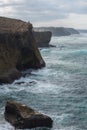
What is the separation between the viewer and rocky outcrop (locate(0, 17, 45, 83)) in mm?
59312

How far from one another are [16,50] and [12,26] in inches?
332

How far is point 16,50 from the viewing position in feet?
213

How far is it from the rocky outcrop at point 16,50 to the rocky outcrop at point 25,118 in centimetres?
1980

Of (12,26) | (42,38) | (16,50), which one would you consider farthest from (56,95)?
(42,38)

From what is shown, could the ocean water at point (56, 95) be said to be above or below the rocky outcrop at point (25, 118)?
below

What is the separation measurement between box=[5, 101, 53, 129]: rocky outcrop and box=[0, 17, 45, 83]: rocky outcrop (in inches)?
780

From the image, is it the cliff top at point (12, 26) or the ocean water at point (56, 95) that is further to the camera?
the cliff top at point (12, 26)

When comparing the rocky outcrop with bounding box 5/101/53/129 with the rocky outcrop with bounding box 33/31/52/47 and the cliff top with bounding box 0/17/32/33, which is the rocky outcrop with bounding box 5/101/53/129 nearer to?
the cliff top with bounding box 0/17/32/33

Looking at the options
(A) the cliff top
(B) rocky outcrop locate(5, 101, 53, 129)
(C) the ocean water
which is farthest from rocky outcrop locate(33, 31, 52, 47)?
(B) rocky outcrop locate(5, 101, 53, 129)

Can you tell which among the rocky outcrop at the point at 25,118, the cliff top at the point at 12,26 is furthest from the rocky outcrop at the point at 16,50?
the rocky outcrop at the point at 25,118

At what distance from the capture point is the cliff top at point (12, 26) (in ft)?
221

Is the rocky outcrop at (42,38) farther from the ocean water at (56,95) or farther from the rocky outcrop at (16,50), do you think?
the ocean water at (56,95)

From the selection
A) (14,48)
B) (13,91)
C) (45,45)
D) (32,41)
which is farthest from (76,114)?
(45,45)

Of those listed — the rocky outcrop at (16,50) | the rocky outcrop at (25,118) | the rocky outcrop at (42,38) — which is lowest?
the rocky outcrop at (42,38)
